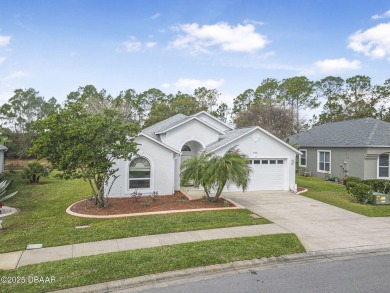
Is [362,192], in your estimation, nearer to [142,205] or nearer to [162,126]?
[142,205]

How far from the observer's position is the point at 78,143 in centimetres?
1120

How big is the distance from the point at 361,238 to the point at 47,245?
951 cm

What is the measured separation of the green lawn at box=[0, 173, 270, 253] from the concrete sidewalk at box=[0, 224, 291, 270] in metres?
0.35

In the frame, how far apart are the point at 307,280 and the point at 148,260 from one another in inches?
144

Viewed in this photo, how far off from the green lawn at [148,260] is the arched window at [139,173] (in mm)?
7839

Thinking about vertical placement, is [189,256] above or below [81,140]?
below

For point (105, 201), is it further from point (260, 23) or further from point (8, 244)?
point (260, 23)

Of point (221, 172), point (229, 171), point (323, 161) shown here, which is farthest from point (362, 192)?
point (323, 161)

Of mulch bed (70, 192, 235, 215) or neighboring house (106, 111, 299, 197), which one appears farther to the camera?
neighboring house (106, 111, 299, 197)

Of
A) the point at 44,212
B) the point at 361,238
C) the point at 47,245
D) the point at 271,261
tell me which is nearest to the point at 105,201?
the point at 44,212

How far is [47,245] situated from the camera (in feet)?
25.1

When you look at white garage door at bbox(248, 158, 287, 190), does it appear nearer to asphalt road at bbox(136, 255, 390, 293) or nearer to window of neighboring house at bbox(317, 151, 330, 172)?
window of neighboring house at bbox(317, 151, 330, 172)

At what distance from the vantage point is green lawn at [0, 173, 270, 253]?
27.0 feet

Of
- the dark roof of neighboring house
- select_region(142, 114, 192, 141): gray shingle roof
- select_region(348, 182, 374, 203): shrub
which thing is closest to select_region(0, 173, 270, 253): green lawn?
select_region(348, 182, 374, 203): shrub
